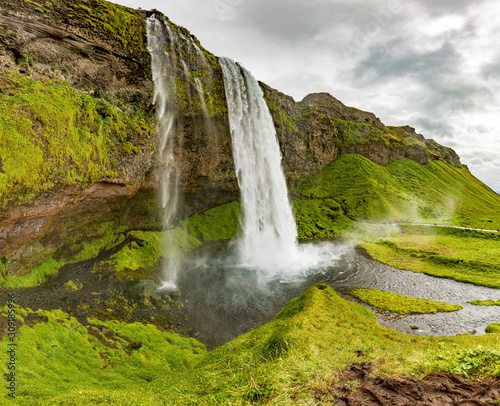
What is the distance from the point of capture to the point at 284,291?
23.2 m

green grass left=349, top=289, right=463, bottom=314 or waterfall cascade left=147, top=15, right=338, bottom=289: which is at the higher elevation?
waterfall cascade left=147, top=15, right=338, bottom=289

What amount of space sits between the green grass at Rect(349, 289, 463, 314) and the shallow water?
2.27ft

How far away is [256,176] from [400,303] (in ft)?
79.2

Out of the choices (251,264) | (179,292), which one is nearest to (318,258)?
(251,264)

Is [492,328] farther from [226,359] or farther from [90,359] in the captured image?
[90,359]

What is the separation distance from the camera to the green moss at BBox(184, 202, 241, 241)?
3787 centimetres

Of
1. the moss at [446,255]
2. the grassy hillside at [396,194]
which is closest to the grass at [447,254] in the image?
the moss at [446,255]

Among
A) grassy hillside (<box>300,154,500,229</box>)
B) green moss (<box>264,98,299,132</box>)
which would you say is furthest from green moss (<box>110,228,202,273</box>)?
grassy hillside (<box>300,154,500,229</box>)

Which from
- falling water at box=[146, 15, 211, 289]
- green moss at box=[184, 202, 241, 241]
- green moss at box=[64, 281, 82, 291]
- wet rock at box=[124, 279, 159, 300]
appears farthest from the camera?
green moss at box=[184, 202, 241, 241]

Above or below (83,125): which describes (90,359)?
below

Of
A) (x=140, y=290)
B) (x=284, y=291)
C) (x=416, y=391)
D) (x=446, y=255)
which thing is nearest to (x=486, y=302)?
(x=446, y=255)

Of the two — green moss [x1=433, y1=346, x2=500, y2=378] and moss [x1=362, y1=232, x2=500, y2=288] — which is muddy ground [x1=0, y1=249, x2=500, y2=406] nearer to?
green moss [x1=433, y1=346, x2=500, y2=378]

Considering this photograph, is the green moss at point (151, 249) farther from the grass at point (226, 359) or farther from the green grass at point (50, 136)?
the grass at point (226, 359)

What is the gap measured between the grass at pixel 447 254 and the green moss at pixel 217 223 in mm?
21271
